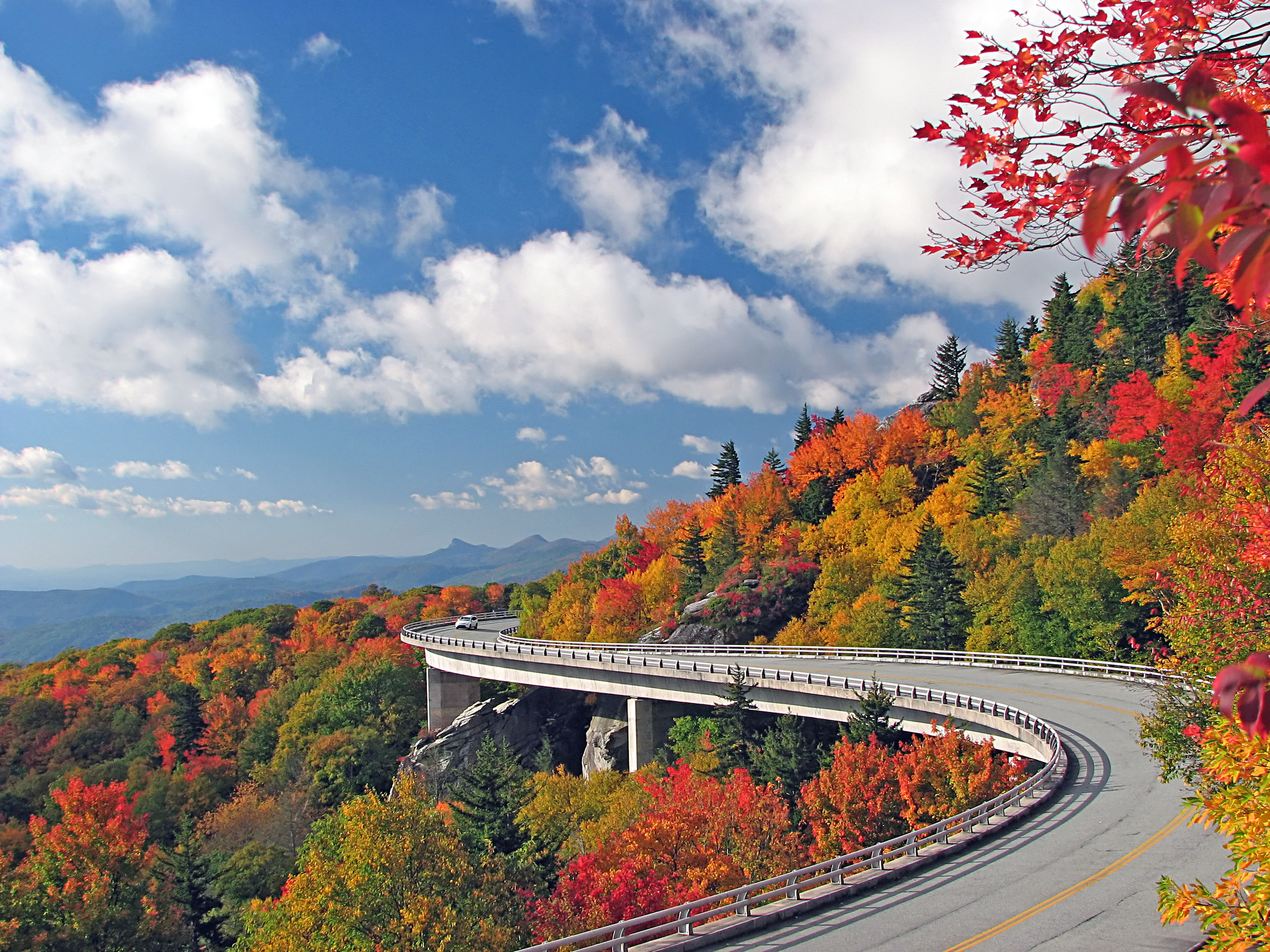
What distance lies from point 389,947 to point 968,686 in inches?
1123

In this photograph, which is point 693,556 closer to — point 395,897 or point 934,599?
point 934,599

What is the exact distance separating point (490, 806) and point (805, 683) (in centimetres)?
1751

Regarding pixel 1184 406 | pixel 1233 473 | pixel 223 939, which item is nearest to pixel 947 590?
pixel 1184 406

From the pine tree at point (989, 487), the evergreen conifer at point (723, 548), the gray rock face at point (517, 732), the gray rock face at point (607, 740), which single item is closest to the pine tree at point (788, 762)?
the gray rock face at point (607, 740)

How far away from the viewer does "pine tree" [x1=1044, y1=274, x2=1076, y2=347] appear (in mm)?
88938

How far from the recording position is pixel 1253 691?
1942mm

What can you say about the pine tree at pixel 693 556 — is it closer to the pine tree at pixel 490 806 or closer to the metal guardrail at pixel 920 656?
the metal guardrail at pixel 920 656

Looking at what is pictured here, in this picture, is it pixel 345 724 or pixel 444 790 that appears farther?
pixel 345 724

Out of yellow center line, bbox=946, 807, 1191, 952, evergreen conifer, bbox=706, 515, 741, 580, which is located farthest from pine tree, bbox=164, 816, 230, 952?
evergreen conifer, bbox=706, 515, 741, 580

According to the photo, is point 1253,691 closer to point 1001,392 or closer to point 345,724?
point 345,724

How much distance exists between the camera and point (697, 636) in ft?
212

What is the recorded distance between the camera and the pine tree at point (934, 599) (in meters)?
52.5

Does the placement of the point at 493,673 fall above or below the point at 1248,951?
below

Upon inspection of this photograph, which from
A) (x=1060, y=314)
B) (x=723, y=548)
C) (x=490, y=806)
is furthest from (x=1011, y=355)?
(x=490, y=806)
